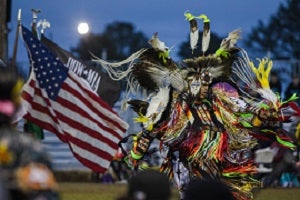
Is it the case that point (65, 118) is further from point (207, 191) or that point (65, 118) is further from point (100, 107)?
point (207, 191)

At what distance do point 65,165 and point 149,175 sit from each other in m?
17.2

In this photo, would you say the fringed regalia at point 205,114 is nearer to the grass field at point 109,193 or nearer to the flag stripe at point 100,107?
the flag stripe at point 100,107

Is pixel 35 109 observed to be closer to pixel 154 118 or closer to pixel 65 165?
pixel 154 118

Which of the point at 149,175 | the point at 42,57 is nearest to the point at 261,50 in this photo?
the point at 42,57

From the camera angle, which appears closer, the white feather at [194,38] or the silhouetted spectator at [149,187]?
the silhouetted spectator at [149,187]

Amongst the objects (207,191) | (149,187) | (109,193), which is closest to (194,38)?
(109,193)

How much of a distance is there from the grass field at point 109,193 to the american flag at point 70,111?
3209mm

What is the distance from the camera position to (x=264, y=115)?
39.1 ft

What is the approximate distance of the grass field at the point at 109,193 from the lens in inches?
638

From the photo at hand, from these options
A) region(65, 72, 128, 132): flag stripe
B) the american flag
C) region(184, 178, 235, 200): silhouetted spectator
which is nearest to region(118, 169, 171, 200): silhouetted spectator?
region(184, 178, 235, 200): silhouetted spectator

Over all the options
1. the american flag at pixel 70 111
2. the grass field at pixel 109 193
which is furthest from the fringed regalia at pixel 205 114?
the grass field at pixel 109 193

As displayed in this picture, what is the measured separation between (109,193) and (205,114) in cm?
587

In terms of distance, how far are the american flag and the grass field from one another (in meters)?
3.21

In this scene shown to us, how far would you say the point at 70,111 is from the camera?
39.3ft
